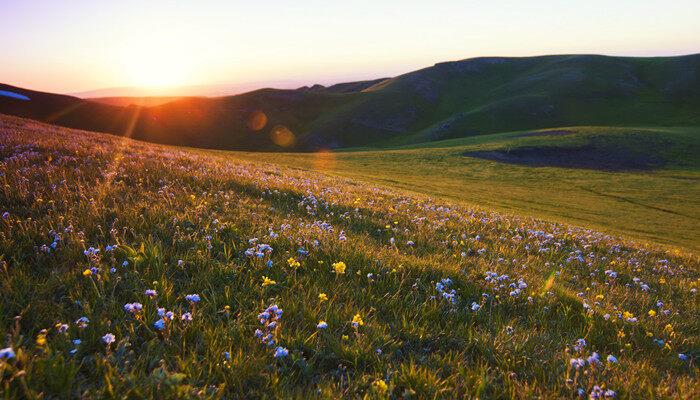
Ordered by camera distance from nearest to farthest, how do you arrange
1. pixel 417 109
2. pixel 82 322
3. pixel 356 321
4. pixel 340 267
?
pixel 82 322 < pixel 356 321 < pixel 340 267 < pixel 417 109

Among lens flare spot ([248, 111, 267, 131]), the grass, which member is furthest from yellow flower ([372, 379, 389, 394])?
lens flare spot ([248, 111, 267, 131])

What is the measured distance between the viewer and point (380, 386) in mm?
3205

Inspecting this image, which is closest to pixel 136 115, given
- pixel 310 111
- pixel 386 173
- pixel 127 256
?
pixel 310 111

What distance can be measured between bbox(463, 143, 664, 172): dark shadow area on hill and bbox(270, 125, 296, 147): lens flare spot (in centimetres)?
6459

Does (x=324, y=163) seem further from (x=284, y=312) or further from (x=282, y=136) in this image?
(x=282, y=136)

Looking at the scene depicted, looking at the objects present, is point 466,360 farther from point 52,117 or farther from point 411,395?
point 52,117

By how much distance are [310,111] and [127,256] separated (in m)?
138

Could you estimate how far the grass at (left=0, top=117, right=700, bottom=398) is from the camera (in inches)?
127

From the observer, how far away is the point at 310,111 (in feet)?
455

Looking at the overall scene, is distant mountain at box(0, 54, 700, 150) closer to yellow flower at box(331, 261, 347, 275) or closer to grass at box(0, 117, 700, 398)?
grass at box(0, 117, 700, 398)

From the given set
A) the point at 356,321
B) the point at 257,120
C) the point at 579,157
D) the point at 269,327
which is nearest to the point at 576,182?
the point at 579,157

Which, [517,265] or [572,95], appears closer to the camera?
[517,265]

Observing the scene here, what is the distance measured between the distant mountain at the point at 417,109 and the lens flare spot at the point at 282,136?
0.32 meters

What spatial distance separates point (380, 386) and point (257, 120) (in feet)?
430
